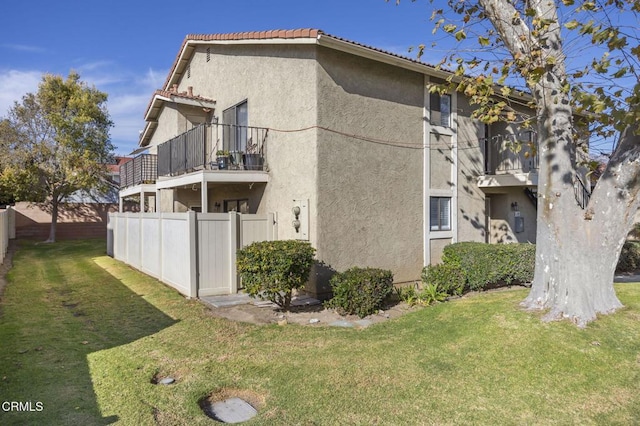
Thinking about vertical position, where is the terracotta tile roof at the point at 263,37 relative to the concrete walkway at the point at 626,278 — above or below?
above

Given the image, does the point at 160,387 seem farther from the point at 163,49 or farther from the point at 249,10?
the point at 163,49

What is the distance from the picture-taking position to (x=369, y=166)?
11.1 metres

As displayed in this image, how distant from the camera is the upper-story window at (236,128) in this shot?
43.3 feet

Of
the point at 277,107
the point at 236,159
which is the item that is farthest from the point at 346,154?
the point at 236,159

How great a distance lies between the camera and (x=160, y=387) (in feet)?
17.5

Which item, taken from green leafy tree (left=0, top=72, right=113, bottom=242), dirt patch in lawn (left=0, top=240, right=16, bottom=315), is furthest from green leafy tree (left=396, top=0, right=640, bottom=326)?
green leafy tree (left=0, top=72, right=113, bottom=242)

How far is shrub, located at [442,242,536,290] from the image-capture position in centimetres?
1091

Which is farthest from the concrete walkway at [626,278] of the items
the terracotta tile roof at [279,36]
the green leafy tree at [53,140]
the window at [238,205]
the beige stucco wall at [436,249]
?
the green leafy tree at [53,140]

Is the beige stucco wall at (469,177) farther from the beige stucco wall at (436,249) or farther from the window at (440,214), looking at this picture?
the beige stucco wall at (436,249)

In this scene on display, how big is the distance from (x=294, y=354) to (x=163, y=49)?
16172mm

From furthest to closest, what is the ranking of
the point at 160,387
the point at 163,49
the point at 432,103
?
1. the point at 163,49
2. the point at 432,103
3. the point at 160,387

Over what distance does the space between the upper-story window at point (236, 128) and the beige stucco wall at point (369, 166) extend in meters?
3.67

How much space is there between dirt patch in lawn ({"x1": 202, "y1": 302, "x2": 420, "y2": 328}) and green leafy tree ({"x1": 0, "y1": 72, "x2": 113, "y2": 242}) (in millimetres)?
20907

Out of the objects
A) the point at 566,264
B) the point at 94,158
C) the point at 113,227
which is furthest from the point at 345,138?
the point at 94,158
